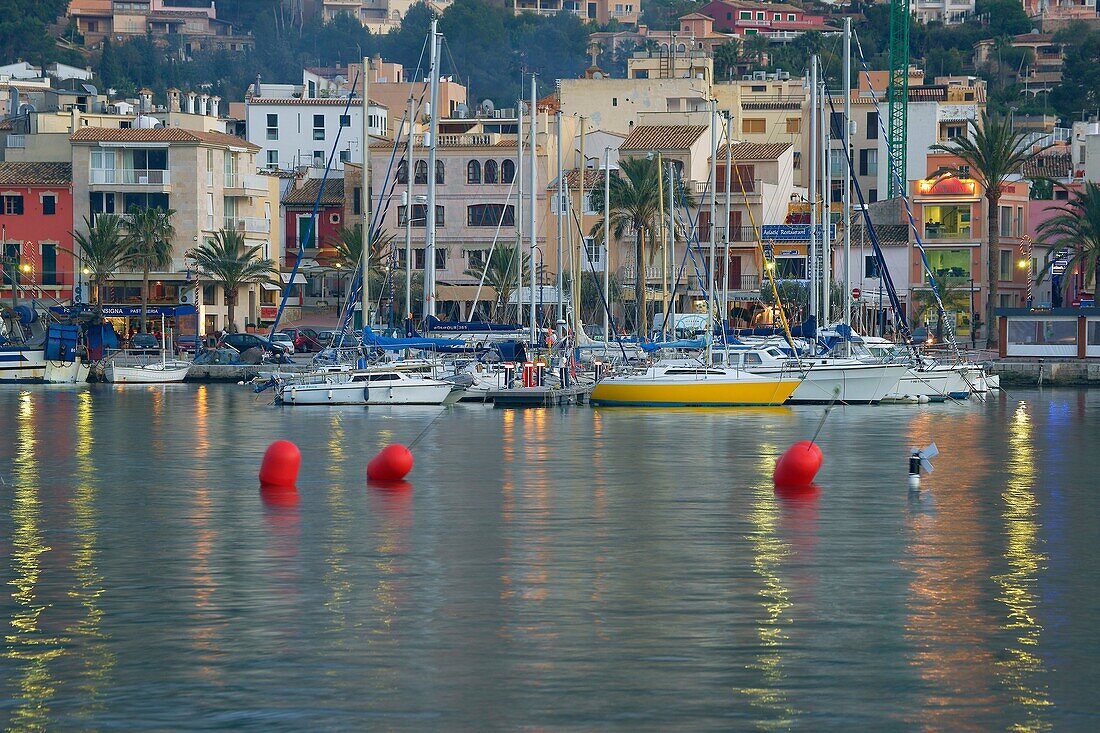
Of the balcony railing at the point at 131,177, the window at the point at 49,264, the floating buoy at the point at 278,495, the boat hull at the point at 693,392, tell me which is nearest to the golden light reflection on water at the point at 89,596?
the floating buoy at the point at 278,495

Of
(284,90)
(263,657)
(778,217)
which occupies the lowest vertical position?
(263,657)

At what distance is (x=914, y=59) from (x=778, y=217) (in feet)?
Result: 282

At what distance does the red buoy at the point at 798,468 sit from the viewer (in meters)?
40.6

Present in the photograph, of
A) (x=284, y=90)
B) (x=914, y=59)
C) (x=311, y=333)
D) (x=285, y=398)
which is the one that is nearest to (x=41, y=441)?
(x=285, y=398)

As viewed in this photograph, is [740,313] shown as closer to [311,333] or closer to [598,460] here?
[311,333]

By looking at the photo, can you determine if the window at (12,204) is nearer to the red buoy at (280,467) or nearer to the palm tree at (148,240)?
the palm tree at (148,240)

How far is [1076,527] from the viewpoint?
34.8 m

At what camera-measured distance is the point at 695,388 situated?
6544 centimetres

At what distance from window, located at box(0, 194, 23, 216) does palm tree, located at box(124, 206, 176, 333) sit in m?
6.59

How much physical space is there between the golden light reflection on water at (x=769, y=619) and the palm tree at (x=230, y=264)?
64.1m

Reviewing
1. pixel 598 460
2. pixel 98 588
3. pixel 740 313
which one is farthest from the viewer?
pixel 740 313

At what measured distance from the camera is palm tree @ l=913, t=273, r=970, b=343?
100312 millimetres

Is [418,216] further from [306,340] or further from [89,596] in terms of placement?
[89,596]

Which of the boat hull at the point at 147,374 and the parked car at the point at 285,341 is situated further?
the parked car at the point at 285,341
